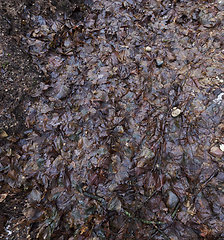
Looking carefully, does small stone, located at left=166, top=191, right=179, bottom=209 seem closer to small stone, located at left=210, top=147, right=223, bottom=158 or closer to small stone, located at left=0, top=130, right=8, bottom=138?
small stone, located at left=210, top=147, right=223, bottom=158

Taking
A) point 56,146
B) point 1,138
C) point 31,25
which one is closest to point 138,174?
point 56,146

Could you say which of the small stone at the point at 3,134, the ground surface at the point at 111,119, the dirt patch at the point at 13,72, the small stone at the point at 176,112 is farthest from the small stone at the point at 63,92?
the small stone at the point at 176,112

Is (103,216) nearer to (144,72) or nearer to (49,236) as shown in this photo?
(49,236)

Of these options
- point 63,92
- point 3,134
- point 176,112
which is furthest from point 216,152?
point 3,134

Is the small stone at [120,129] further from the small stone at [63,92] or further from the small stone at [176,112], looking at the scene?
A: the small stone at [63,92]

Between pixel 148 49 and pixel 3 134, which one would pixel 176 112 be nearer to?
pixel 148 49
